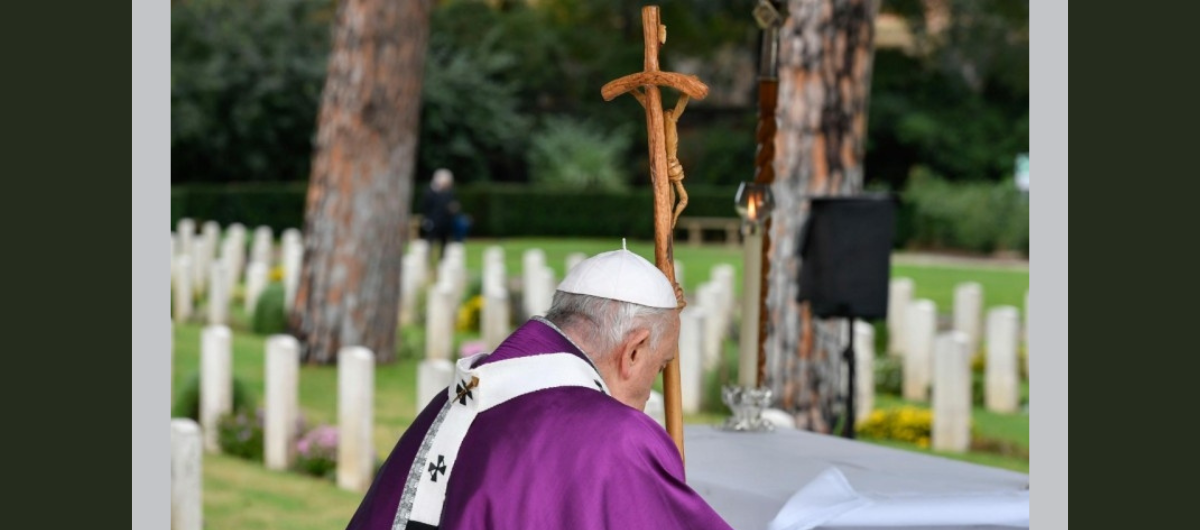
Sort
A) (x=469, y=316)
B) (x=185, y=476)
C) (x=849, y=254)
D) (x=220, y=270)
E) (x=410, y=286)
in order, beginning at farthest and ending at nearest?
(x=410, y=286) → (x=469, y=316) → (x=220, y=270) → (x=849, y=254) → (x=185, y=476)

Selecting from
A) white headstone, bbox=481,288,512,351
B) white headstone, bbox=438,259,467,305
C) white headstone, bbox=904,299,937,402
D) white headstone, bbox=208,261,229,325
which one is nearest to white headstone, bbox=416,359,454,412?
white headstone, bbox=904,299,937,402

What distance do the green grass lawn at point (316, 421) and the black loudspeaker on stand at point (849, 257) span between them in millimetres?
2573

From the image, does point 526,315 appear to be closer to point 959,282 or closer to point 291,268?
point 291,268

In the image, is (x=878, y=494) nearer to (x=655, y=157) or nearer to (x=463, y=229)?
(x=655, y=157)

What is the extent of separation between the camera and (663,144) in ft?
13.1

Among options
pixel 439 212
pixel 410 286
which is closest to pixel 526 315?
pixel 410 286

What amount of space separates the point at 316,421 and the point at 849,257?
4422 millimetres

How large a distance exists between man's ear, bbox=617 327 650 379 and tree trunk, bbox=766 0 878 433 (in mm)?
5845

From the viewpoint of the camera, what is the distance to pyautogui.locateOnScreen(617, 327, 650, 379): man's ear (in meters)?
3.49

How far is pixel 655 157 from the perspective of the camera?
156 inches

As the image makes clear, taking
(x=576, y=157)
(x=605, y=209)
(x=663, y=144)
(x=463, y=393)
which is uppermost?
(x=576, y=157)

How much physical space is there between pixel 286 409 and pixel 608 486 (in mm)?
6034

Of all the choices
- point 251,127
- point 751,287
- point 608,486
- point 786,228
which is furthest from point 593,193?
point 608,486
